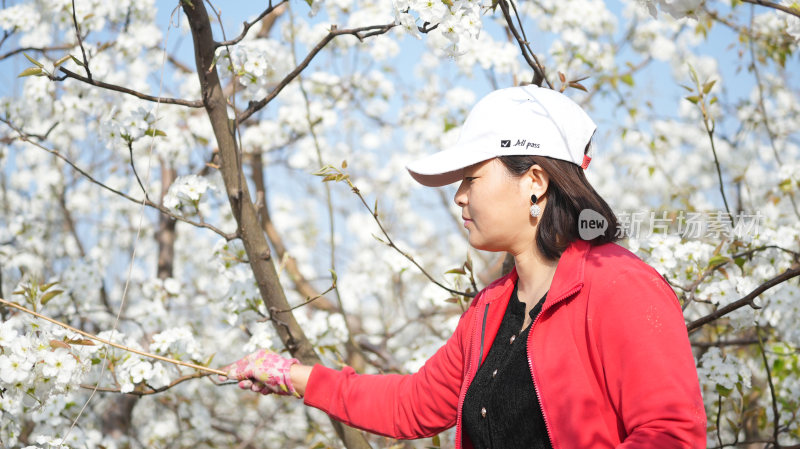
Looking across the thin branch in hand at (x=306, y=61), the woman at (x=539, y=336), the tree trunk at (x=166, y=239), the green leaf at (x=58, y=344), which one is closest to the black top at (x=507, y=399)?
the woman at (x=539, y=336)

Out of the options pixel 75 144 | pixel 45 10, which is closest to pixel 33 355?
pixel 45 10

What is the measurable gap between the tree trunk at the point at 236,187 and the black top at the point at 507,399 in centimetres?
76

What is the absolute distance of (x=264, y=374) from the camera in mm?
2045

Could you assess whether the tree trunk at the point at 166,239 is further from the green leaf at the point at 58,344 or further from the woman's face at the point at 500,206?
the woman's face at the point at 500,206

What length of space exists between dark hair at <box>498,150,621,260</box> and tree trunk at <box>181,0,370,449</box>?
882mm

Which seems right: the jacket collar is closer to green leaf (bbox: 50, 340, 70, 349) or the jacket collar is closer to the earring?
the earring

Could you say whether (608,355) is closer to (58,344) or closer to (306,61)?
(306,61)

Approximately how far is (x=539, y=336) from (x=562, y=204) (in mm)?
312

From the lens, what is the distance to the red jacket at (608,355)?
4.25 feet

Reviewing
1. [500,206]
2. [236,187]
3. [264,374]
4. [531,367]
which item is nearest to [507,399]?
[531,367]

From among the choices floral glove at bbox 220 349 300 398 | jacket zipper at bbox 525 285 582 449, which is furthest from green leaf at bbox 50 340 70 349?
jacket zipper at bbox 525 285 582 449

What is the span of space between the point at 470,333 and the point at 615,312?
0.52 meters

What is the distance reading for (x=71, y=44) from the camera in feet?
13.6

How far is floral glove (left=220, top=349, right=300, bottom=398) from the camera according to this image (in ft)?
6.73
